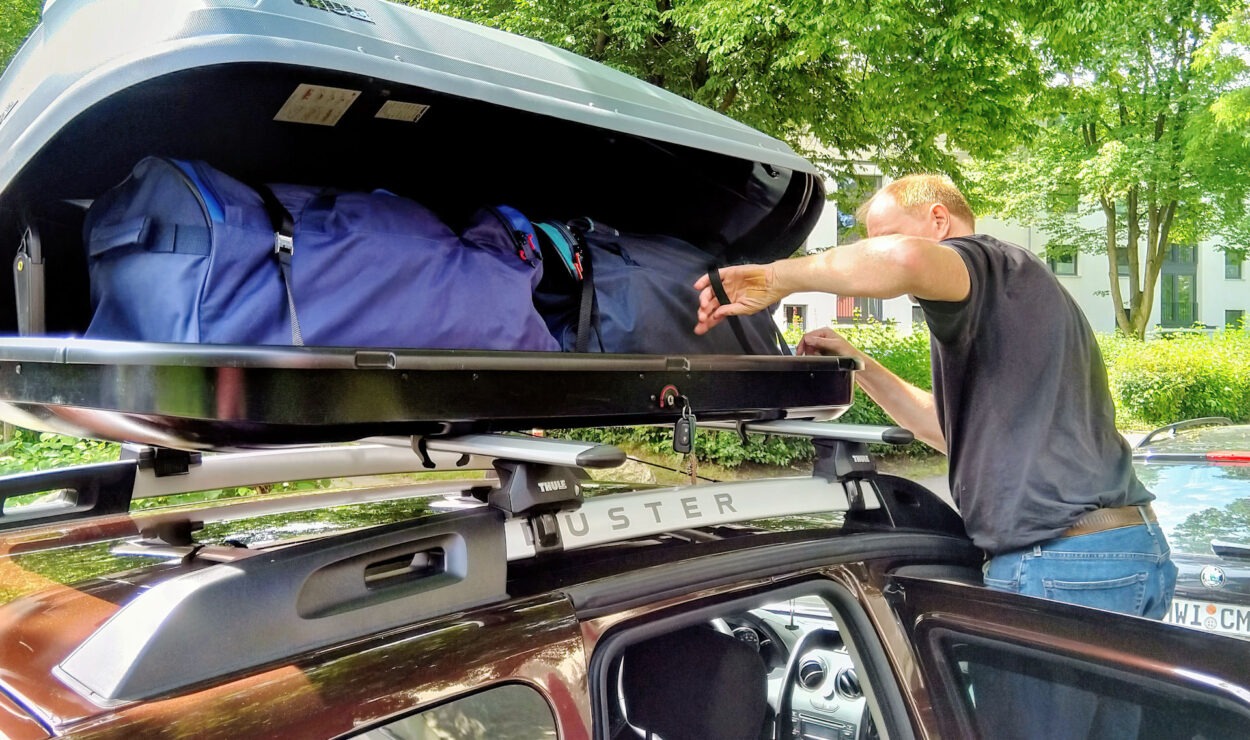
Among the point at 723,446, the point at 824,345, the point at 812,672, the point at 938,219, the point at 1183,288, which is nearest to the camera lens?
the point at 824,345

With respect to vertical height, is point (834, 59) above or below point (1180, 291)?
above

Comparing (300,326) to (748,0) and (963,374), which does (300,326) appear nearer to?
(963,374)

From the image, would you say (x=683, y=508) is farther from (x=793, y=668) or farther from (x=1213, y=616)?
(x=1213, y=616)

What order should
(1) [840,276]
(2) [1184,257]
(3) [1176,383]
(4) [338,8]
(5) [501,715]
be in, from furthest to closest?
(2) [1184,257] → (3) [1176,383] → (1) [840,276] → (4) [338,8] → (5) [501,715]

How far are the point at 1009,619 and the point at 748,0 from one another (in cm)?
742

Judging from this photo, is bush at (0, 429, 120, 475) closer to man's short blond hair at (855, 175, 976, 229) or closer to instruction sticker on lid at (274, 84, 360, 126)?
instruction sticker on lid at (274, 84, 360, 126)

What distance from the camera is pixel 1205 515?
4375mm

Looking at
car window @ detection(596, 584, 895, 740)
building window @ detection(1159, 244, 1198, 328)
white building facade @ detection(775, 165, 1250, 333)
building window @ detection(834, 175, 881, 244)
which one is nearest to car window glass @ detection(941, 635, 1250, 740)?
car window @ detection(596, 584, 895, 740)

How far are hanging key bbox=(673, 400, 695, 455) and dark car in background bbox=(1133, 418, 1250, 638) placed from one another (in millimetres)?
2861

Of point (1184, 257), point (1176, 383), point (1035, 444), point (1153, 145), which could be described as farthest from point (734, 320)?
point (1184, 257)

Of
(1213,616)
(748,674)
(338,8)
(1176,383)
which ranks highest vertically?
A: (338,8)

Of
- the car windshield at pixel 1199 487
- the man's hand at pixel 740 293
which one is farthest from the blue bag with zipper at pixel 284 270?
the car windshield at pixel 1199 487

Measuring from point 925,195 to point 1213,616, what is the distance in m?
2.46

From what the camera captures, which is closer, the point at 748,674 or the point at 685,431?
the point at 685,431
